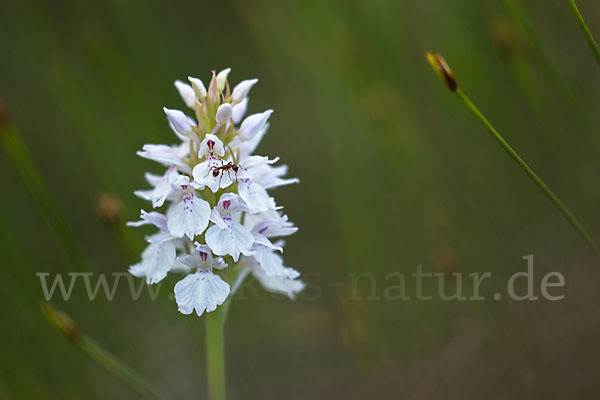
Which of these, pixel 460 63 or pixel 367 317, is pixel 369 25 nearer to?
pixel 460 63

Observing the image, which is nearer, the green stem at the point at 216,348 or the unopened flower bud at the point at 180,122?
the unopened flower bud at the point at 180,122

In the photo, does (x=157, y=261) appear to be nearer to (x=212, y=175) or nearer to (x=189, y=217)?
(x=189, y=217)

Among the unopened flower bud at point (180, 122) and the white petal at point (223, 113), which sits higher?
the unopened flower bud at point (180, 122)

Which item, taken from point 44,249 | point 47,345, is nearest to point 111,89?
point 44,249

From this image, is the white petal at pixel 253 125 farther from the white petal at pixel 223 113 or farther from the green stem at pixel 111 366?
the green stem at pixel 111 366

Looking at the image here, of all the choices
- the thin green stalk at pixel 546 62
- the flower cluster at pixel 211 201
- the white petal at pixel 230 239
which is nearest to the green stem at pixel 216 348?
the flower cluster at pixel 211 201

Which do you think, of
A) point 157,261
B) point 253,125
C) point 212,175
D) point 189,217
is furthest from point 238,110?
point 157,261
